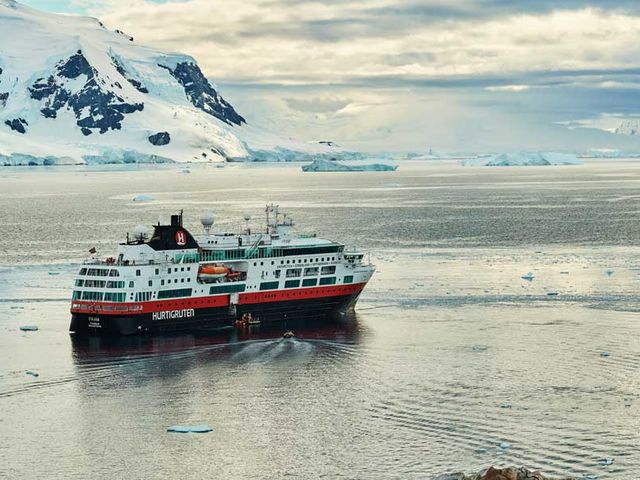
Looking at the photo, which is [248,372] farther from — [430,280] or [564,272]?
[564,272]

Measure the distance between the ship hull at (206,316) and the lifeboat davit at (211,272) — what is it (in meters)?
2.06

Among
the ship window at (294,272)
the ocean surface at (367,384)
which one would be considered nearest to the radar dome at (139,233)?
the ocean surface at (367,384)

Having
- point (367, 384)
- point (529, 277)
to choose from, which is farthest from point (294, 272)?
point (529, 277)

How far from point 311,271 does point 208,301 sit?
8.24 m

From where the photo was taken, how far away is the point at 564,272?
97938 millimetres

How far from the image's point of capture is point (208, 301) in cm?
7644

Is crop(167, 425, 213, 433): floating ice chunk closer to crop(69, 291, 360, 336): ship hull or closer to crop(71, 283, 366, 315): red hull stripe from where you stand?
crop(69, 291, 360, 336): ship hull

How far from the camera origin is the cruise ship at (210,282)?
73625 millimetres

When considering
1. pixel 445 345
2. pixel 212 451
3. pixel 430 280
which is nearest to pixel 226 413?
pixel 212 451

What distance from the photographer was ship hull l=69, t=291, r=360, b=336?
73.2m

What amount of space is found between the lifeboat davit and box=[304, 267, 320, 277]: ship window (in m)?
6.03

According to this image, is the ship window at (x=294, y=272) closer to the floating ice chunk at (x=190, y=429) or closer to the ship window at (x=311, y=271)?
the ship window at (x=311, y=271)

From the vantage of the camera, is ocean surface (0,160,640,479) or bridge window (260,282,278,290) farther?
bridge window (260,282,278,290)

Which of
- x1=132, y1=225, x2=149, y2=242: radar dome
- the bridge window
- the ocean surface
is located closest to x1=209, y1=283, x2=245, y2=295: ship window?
the bridge window
